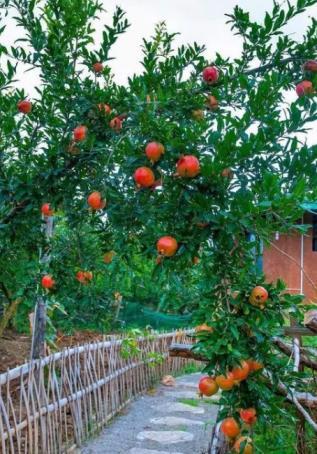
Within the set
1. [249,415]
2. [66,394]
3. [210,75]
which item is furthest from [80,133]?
[66,394]

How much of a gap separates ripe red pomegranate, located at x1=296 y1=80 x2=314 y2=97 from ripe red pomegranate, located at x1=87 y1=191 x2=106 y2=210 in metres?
0.75

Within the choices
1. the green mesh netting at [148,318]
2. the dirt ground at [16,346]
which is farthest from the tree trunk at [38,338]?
the green mesh netting at [148,318]

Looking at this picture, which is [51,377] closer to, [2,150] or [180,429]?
[180,429]

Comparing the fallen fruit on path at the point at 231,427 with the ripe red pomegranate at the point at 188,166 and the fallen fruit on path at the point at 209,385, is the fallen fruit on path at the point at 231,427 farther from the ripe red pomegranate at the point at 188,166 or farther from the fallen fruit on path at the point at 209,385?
the ripe red pomegranate at the point at 188,166

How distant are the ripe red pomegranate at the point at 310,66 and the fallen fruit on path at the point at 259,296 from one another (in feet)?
2.97

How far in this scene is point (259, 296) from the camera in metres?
1.48

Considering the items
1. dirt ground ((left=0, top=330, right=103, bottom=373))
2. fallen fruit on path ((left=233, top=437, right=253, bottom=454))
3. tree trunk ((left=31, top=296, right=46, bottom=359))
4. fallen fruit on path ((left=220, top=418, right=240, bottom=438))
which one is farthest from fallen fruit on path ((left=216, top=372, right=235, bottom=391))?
dirt ground ((left=0, top=330, right=103, bottom=373))

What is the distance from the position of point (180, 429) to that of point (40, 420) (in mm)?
1779

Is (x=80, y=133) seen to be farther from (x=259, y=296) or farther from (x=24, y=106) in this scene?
(x=259, y=296)

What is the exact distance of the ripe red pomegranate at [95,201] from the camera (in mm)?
1811

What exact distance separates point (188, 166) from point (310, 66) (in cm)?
78

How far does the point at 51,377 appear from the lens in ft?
12.5

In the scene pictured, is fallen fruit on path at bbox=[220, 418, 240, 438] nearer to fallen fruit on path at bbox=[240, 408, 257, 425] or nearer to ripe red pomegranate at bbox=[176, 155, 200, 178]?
fallen fruit on path at bbox=[240, 408, 257, 425]

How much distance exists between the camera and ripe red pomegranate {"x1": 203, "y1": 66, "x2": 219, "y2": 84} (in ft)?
6.55
